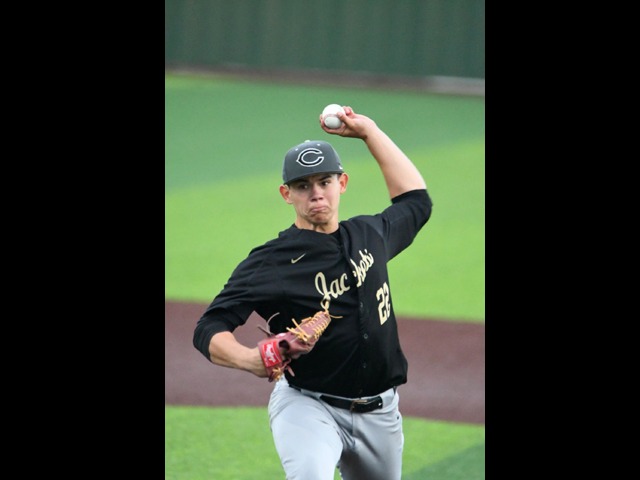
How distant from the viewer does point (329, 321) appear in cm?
462

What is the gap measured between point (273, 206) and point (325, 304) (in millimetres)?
9188

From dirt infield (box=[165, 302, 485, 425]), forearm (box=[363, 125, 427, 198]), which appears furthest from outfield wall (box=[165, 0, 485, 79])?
forearm (box=[363, 125, 427, 198])

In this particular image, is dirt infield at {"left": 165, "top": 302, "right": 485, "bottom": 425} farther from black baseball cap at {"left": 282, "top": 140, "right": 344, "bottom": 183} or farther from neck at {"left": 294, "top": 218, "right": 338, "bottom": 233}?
black baseball cap at {"left": 282, "top": 140, "right": 344, "bottom": 183}

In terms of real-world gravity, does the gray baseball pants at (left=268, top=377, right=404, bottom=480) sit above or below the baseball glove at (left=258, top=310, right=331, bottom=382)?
below

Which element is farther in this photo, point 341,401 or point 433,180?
point 433,180

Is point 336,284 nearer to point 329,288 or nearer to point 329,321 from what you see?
point 329,288

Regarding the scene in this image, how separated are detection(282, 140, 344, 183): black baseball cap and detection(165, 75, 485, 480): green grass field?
238cm

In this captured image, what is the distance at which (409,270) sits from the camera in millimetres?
11609

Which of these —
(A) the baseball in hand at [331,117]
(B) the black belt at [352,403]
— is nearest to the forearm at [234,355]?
(B) the black belt at [352,403]

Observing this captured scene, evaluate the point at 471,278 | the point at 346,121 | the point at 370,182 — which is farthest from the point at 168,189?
the point at 346,121

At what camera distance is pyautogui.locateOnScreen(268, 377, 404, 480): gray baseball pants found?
454cm
